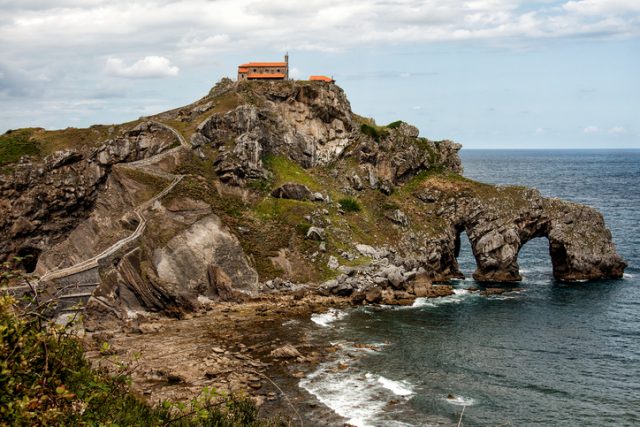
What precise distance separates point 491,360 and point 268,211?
4403 cm

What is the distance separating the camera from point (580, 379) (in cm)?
5453

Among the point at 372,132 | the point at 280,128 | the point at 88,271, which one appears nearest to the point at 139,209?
the point at 88,271

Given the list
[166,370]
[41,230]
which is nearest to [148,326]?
[166,370]

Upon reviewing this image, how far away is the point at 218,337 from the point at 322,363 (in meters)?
A: 12.9

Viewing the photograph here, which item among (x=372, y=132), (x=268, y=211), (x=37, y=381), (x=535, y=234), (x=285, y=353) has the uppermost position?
(x=372, y=132)

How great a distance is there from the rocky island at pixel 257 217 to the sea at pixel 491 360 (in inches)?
276

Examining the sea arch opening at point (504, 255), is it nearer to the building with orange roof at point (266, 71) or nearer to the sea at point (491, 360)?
the sea at point (491, 360)

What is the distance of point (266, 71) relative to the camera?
115 metres

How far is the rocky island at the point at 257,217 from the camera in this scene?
72938 mm

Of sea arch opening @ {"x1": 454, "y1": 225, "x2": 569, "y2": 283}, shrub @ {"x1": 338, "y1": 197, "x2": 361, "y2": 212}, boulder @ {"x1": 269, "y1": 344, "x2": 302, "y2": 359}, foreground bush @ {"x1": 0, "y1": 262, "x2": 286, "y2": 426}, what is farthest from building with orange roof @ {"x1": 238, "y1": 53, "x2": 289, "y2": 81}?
foreground bush @ {"x1": 0, "y1": 262, "x2": 286, "y2": 426}

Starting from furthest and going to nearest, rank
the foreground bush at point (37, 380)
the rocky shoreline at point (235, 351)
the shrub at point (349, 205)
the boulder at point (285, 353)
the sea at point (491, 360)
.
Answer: the shrub at point (349, 205) < the boulder at point (285, 353) < the rocky shoreline at point (235, 351) < the sea at point (491, 360) < the foreground bush at point (37, 380)

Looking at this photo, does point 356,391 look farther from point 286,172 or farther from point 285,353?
point 286,172

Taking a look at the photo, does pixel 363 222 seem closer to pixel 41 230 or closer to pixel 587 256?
pixel 587 256

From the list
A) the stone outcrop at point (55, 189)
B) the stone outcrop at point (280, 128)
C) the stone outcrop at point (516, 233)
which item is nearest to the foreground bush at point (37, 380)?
the stone outcrop at point (55, 189)
